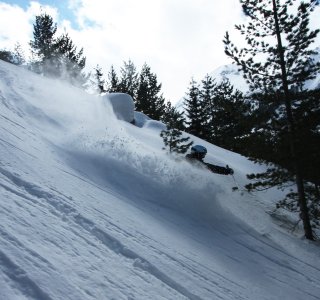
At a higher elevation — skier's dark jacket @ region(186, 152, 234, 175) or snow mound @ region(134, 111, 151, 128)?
snow mound @ region(134, 111, 151, 128)

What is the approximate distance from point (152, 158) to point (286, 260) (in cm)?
626

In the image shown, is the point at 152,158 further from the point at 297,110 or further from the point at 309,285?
the point at 309,285

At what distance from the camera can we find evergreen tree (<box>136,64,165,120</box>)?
4409cm

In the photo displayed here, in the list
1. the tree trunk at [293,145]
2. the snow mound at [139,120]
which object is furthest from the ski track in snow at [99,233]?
the snow mound at [139,120]

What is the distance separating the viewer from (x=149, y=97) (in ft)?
148

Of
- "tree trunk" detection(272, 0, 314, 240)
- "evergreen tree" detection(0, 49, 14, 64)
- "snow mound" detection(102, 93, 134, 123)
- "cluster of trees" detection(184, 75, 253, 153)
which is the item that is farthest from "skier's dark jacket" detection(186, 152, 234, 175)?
"evergreen tree" detection(0, 49, 14, 64)

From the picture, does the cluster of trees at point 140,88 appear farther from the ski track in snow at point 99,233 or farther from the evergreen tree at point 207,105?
the ski track in snow at point 99,233

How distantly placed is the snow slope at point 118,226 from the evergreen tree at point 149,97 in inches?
1084

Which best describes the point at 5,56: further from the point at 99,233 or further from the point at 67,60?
the point at 99,233

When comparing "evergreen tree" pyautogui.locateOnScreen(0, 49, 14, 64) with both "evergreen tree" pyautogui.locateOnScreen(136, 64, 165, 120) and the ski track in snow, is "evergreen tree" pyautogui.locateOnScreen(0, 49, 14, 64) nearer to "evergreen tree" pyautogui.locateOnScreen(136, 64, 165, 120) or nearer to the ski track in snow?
"evergreen tree" pyautogui.locateOnScreen(136, 64, 165, 120)

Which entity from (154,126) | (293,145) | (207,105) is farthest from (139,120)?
(293,145)

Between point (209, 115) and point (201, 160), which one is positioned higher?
point (209, 115)

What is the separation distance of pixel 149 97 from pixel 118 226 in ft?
130

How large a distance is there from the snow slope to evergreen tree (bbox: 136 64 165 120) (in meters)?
27.5
